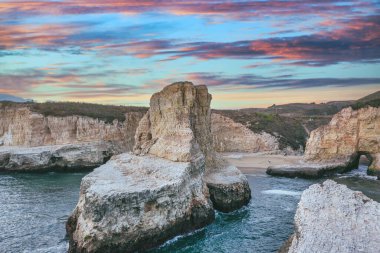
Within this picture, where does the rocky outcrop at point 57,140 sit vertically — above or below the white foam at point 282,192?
above

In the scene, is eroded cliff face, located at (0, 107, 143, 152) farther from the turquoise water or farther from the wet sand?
the turquoise water

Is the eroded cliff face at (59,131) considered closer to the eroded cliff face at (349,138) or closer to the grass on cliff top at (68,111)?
the grass on cliff top at (68,111)

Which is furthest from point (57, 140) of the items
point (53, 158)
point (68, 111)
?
point (53, 158)

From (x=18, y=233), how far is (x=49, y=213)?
4.72 m

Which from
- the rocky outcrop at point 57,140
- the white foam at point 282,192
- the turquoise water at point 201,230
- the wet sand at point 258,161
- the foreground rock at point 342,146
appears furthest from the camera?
the rocky outcrop at point 57,140

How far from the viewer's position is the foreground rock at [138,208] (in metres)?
21.1

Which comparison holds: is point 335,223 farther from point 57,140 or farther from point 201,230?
point 57,140

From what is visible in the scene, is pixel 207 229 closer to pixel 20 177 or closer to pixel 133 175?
pixel 133 175

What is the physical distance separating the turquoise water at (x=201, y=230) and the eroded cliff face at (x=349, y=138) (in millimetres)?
6267

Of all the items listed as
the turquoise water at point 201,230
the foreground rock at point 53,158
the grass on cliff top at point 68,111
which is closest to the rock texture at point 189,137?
the turquoise water at point 201,230

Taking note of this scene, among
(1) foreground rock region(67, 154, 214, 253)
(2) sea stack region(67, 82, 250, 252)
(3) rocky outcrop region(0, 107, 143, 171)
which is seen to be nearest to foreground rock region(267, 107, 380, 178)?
(2) sea stack region(67, 82, 250, 252)

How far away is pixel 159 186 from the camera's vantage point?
23516 millimetres

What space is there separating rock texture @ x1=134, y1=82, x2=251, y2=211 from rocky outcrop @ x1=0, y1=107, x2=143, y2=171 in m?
24.4

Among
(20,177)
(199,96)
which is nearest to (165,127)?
(199,96)
